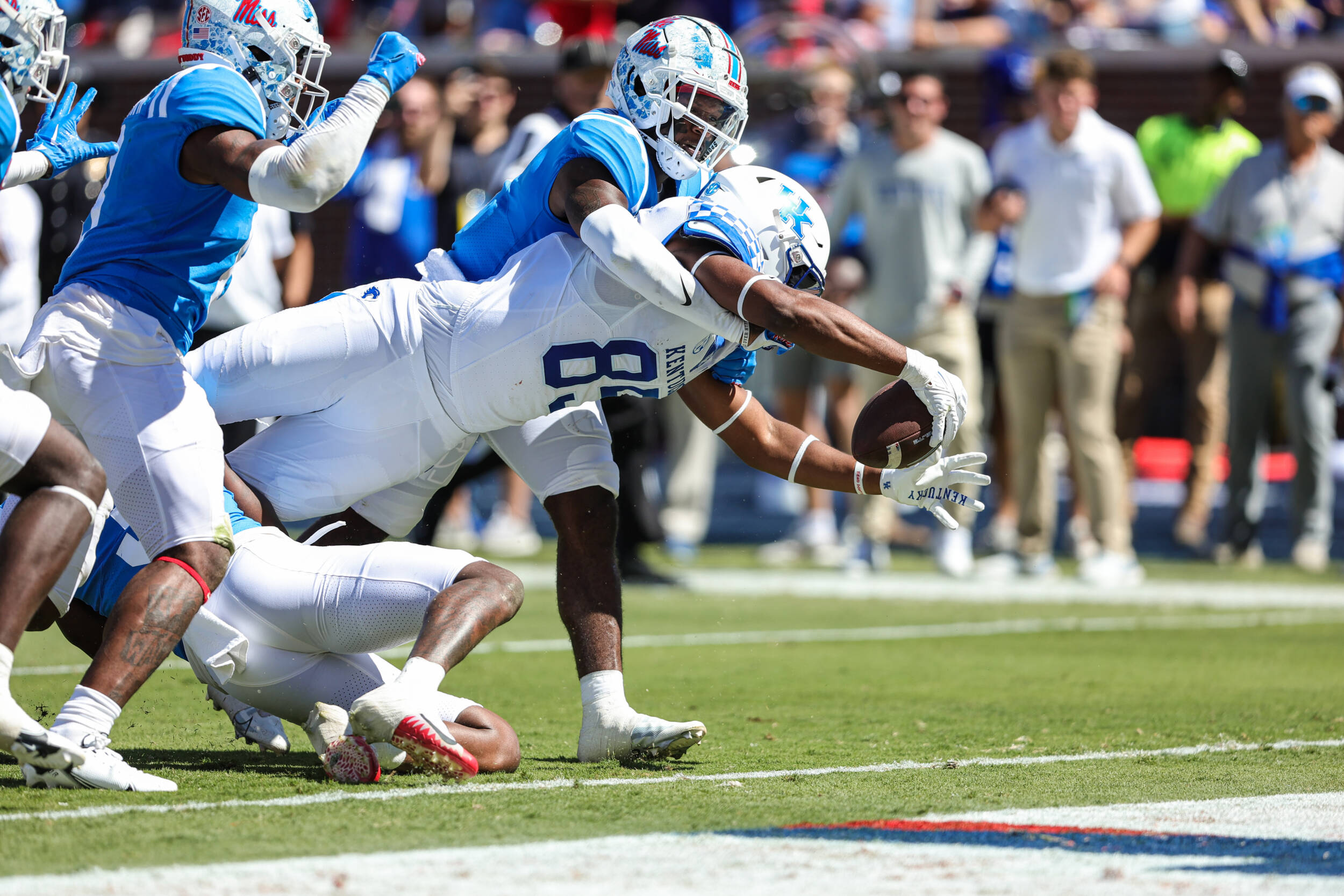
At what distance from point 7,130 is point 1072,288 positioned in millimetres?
6623

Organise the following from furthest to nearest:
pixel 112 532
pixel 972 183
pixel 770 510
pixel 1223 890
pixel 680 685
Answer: pixel 770 510
pixel 972 183
pixel 680 685
pixel 112 532
pixel 1223 890

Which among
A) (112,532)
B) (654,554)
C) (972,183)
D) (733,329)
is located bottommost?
(654,554)

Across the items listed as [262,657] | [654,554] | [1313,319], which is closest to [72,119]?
[262,657]

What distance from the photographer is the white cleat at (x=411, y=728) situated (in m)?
3.59

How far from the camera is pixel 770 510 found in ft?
38.5

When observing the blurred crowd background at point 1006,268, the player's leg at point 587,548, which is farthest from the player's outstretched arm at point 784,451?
the blurred crowd background at point 1006,268

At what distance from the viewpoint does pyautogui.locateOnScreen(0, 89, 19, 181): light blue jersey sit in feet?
11.4

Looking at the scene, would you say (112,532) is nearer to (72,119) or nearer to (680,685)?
(72,119)

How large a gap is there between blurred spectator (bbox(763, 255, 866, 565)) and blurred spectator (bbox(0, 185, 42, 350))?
409cm

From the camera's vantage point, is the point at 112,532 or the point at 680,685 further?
the point at 680,685

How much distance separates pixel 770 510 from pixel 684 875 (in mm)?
8991

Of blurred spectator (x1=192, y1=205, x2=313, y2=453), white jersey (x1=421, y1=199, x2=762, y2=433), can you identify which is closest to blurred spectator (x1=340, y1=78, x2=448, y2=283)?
blurred spectator (x1=192, y1=205, x2=313, y2=453)

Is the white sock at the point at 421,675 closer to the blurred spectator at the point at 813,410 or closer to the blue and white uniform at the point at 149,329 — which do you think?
the blue and white uniform at the point at 149,329

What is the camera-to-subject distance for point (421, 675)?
369 centimetres
